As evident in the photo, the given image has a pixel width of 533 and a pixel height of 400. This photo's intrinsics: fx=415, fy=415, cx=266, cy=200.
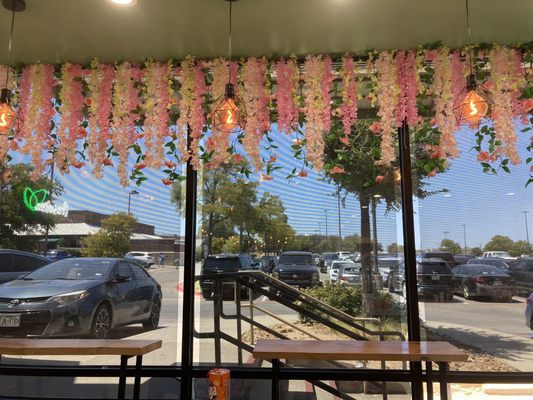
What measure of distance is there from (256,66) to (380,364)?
259 centimetres

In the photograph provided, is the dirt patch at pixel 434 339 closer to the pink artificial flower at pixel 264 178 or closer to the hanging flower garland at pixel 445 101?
the pink artificial flower at pixel 264 178

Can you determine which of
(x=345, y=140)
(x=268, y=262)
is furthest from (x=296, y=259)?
(x=345, y=140)

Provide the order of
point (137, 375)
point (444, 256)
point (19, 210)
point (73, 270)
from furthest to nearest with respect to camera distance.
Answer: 1. point (19, 210)
2. point (73, 270)
3. point (444, 256)
4. point (137, 375)

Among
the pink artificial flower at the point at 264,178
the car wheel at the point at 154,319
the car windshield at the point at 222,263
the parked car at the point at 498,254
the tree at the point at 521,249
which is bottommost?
the car wheel at the point at 154,319

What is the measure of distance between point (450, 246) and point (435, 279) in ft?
1.00

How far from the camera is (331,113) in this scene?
3.36 m

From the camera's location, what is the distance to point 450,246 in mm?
3473

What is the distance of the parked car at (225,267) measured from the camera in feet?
11.7

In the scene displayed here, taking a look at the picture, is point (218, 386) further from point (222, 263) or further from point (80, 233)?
point (80, 233)

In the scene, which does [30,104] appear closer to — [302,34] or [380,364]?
[302,34]

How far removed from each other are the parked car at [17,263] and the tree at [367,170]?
8.72 ft

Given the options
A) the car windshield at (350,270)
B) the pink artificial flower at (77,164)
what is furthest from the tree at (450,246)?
the pink artificial flower at (77,164)

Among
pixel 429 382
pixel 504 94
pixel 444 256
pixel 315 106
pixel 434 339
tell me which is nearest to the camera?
pixel 429 382

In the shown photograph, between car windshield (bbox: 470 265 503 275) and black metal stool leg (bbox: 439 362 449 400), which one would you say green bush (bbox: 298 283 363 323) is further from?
car windshield (bbox: 470 265 503 275)
